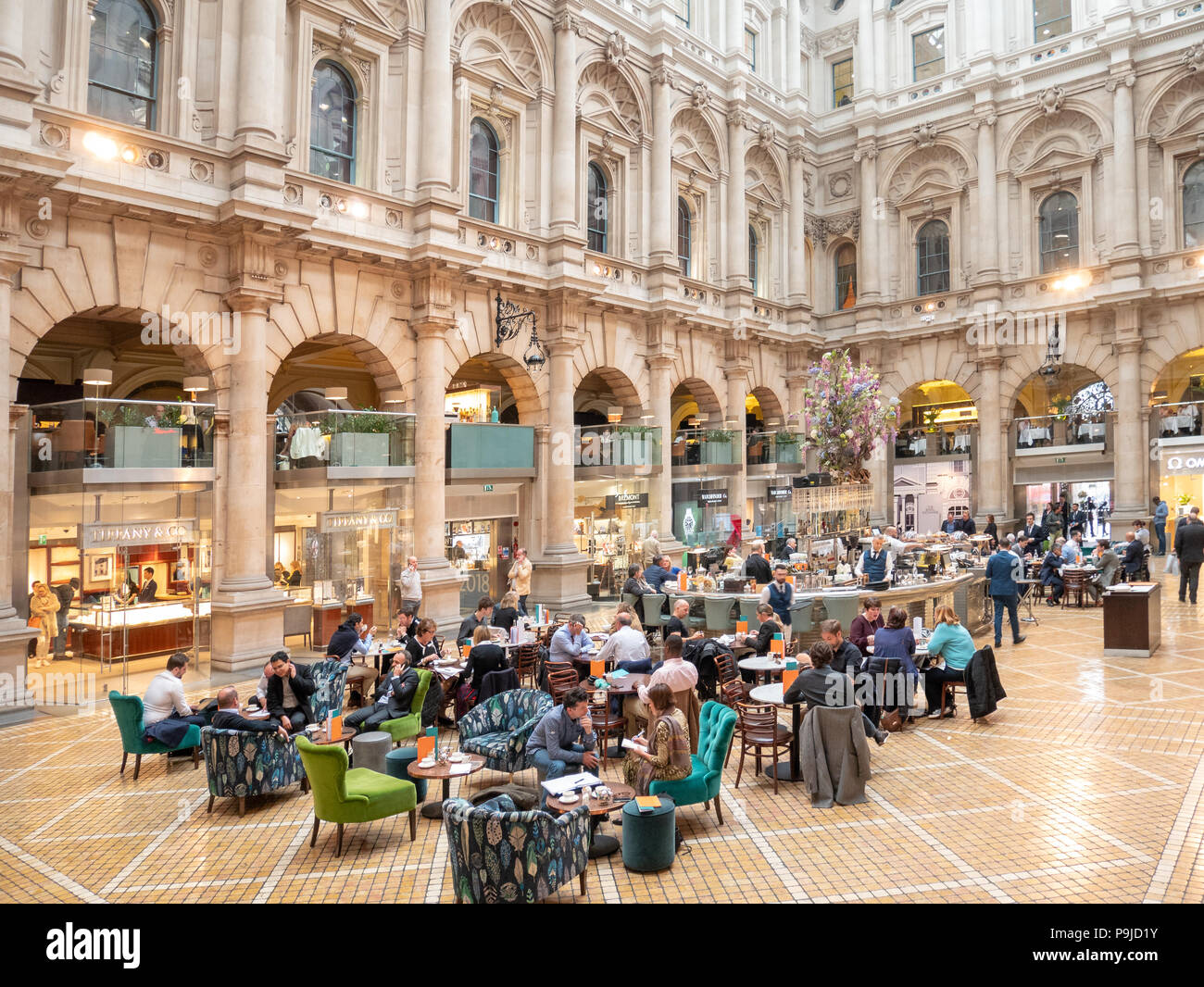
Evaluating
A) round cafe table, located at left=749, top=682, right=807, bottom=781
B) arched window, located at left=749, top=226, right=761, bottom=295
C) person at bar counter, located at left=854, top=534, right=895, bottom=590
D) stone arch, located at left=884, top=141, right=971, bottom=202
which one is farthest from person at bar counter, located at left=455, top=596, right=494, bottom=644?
stone arch, located at left=884, top=141, right=971, bottom=202

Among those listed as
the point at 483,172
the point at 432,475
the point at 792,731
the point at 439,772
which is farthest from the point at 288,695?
the point at 483,172

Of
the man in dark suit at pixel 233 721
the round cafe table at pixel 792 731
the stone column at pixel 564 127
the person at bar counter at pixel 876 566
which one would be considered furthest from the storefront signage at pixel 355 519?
the round cafe table at pixel 792 731

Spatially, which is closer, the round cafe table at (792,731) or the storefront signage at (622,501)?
the round cafe table at (792,731)

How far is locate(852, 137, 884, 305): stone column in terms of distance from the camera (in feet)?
87.2

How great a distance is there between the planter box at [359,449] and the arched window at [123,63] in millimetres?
5556

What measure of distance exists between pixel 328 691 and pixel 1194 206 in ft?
82.5

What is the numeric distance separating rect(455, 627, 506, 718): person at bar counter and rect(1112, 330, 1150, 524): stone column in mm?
19906

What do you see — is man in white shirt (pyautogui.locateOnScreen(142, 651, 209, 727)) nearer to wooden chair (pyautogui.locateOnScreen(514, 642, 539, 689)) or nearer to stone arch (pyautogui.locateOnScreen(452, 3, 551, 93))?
wooden chair (pyautogui.locateOnScreen(514, 642, 539, 689))

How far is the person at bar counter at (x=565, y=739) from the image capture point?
666 centimetres

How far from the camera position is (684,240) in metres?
22.9

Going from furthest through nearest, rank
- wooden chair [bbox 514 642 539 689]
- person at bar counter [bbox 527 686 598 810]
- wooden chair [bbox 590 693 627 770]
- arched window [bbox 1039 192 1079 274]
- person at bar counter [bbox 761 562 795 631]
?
1. arched window [bbox 1039 192 1079 274]
2. person at bar counter [bbox 761 562 795 631]
3. wooden chair [bbox 514 642 539 689]
4. wooden chair [bbox 590 693 627 770]
5. person at bar counter [bbox 527 686 598 810]

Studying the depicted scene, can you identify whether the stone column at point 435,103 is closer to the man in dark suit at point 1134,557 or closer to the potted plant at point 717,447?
the potted plant at point 717,447

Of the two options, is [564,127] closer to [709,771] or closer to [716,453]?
[716,453]
